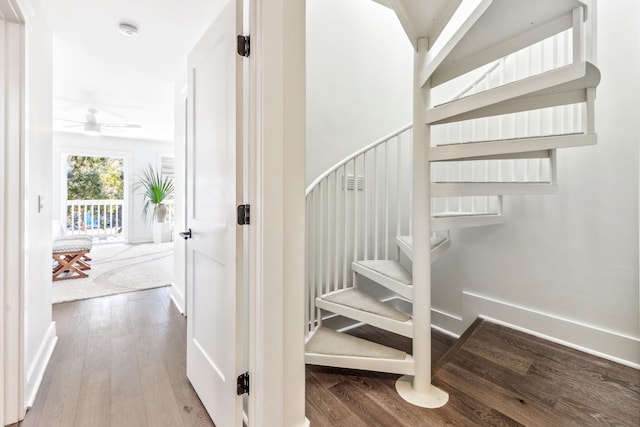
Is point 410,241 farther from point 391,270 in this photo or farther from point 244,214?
point 244,214

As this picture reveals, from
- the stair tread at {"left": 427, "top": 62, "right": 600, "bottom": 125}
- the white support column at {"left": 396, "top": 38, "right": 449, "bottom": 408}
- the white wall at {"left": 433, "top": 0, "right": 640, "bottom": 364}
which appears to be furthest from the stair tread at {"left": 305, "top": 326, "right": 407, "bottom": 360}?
the stair tread at {"left": 427, "top": 62, "right": 600, "bottom": 125}

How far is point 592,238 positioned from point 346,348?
1.79 m

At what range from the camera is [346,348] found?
74.2 inches

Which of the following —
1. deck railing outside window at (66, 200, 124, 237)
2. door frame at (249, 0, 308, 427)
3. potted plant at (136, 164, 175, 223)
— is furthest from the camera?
potted plant at (136, 164, 175, 223)

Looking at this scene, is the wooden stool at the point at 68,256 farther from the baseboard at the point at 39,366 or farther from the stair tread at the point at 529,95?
the stair tread at the point at 529,95

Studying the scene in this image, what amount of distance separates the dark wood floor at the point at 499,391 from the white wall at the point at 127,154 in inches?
241

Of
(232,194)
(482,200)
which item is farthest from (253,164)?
(482,200)

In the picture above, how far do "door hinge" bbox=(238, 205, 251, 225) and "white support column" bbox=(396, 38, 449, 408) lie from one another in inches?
37.2

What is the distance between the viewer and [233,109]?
1262mm

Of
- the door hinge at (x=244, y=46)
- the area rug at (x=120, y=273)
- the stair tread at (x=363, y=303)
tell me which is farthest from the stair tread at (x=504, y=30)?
the area rug at (x=120, y=273)

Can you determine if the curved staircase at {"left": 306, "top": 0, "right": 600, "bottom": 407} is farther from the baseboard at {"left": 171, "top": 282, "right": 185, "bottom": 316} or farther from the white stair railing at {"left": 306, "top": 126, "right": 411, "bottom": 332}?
the baseboard at {"left": 171, "top": 282, "right": 185, "bottom": 316}

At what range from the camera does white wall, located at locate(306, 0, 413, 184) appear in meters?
2.43

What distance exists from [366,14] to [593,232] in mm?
2543

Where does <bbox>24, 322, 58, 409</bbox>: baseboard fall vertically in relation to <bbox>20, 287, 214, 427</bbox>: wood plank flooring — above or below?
above
